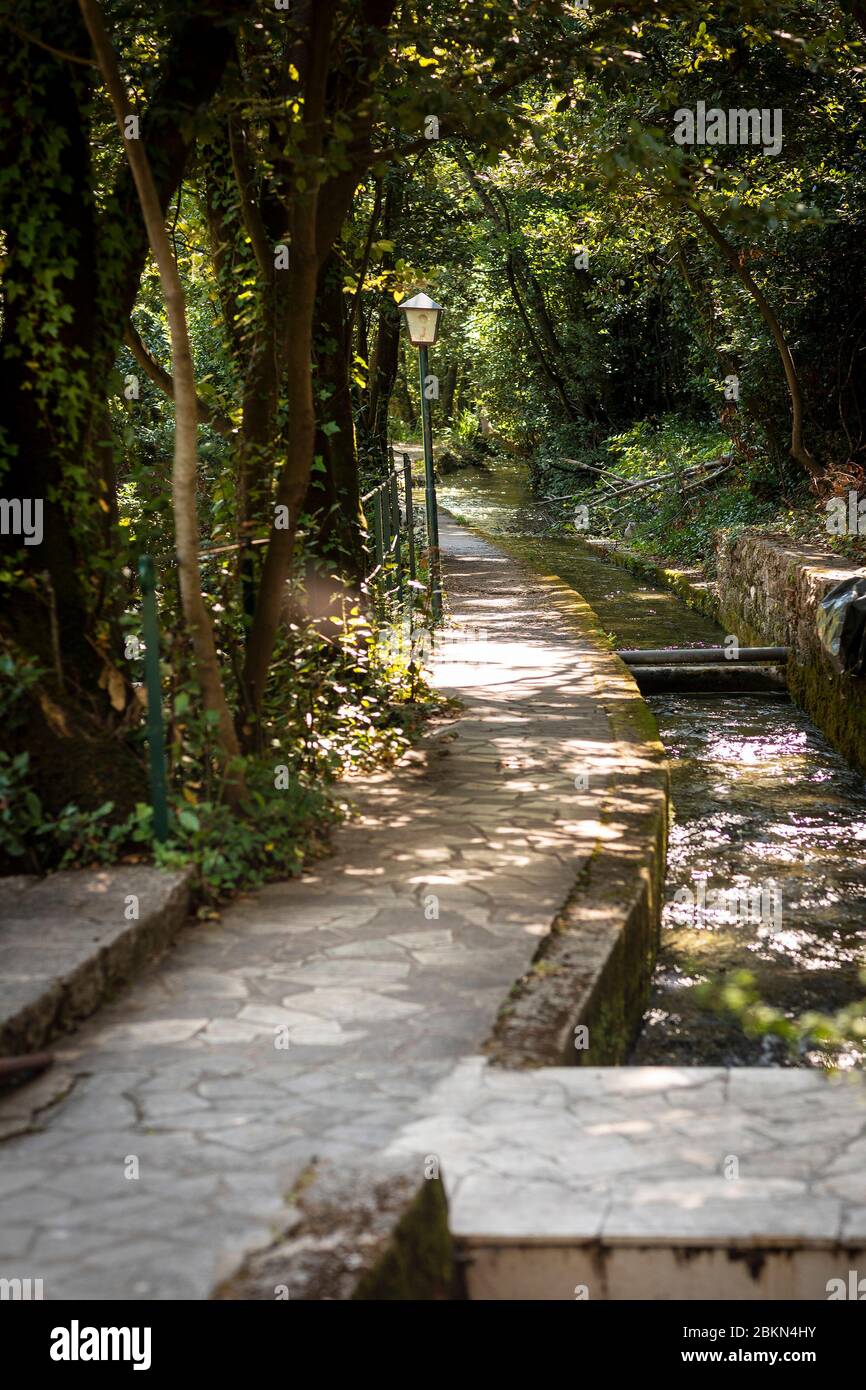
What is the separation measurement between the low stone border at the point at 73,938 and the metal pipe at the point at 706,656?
7952 mm

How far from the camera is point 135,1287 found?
3004mm

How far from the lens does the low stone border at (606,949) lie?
4625mm

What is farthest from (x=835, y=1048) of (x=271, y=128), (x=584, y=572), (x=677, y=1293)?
(x=584, y=572)

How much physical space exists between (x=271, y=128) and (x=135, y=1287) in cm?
641

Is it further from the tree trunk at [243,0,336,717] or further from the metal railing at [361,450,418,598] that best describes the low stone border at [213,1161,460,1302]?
the metal railing at [361,450,418,598]

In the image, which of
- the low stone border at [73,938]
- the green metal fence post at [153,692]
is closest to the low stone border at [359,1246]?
the low stone border at [73,938]

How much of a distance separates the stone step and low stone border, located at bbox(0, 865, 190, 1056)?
132 cm

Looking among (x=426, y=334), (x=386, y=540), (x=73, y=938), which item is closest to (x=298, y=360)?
(x=73, y=938)

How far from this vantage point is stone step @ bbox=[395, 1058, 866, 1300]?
3318mm

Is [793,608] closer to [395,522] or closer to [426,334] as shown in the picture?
[395,522]

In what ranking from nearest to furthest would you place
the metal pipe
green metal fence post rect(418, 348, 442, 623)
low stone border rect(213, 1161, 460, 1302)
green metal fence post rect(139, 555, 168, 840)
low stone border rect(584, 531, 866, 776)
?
low stone border rect(213, 1161, 460, 1302) → green metal fence post rect(139, 555, 168, 840) → low stone border rect(584, 531, 866, 776) → green metal fence post rect(418, 348, 442, 623) → the metal pipe

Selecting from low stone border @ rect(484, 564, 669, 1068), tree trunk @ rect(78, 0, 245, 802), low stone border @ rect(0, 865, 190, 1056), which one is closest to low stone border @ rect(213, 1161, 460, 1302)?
low stone border @ rect(484, 564, 669, 1068)

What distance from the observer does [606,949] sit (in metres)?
5.36

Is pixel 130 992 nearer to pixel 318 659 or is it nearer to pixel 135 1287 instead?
pixel 135 1287
